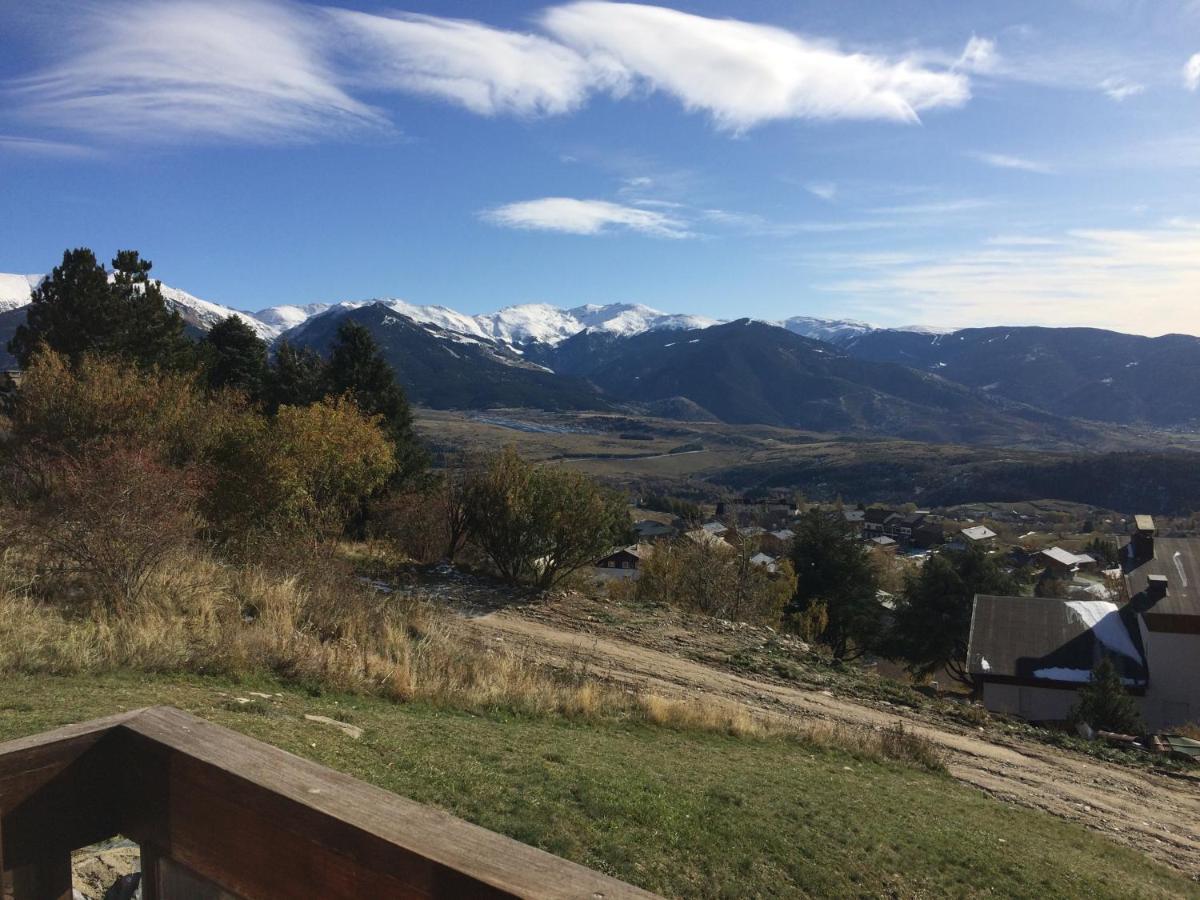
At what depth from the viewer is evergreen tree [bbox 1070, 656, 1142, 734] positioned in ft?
57.5

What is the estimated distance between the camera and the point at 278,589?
1053 centimetres

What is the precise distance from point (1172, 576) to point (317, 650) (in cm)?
2825

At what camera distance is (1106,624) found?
27062mm

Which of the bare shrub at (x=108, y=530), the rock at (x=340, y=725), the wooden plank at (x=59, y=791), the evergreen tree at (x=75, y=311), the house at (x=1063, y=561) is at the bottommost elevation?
the house at (x=1063, y=561)

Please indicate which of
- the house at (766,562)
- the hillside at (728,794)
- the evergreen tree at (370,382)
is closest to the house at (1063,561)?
the house at (766,562)

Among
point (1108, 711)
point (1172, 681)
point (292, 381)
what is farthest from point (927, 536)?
point (1108, 711)

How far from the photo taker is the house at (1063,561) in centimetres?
7379

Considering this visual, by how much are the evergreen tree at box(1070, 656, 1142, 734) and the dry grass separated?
9183 millimetres

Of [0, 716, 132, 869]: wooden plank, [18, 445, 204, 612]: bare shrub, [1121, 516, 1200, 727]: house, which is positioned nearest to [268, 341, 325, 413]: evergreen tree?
[18, 445, 204, 612]: bare shrub

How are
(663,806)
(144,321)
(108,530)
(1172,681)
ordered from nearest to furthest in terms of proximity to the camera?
1. (663,806)
2. (108,530)
3. (1172,681)
4. (144,321)

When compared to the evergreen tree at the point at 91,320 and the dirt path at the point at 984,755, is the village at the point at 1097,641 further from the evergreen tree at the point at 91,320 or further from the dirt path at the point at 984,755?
the evergreen tree at the point at 91,320

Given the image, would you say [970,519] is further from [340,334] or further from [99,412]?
[99,412]

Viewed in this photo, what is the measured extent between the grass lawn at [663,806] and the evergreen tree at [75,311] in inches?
1009

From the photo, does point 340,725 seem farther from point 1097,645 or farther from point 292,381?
point 292,381
